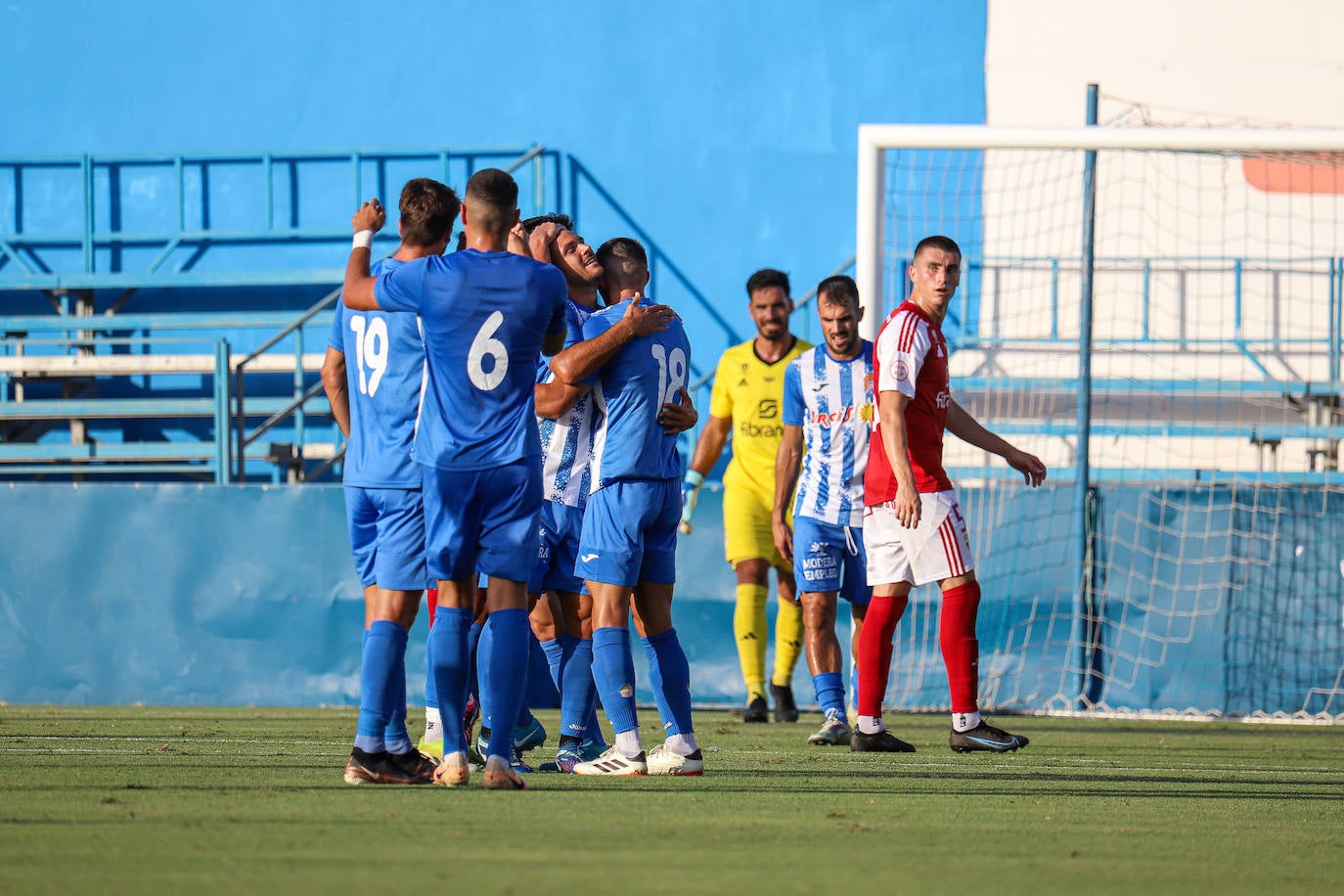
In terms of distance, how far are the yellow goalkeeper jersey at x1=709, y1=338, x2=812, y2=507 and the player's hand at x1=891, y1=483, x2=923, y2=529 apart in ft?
7.97

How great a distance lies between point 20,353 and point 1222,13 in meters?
11.4

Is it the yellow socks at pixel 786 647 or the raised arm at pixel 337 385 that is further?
the yellow socks at pixel 786 647

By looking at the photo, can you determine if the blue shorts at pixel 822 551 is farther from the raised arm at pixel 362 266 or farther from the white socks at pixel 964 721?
the raised arm at pixel 362 266

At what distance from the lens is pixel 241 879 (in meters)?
2.98

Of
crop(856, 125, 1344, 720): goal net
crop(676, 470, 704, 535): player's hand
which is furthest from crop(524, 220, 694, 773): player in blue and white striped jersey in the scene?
crop(856, 125, 1344, 720): goal net

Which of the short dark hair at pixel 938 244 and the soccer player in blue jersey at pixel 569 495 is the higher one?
the short dark hair at pixel 938 244

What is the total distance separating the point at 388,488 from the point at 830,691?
10.3 ft

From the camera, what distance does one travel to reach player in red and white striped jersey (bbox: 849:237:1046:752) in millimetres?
6531

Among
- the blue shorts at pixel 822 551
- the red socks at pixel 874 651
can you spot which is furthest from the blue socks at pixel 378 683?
the blue shorts at pixel 822 551

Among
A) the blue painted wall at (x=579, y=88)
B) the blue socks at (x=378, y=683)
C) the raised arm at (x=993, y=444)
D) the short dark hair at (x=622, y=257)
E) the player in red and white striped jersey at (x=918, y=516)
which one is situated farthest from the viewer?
the blue painted wall at (x=579, y=88)

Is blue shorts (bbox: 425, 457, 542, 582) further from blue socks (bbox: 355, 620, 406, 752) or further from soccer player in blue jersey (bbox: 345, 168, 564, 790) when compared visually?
blue socks (bbox: 355, 620, 406, 752)

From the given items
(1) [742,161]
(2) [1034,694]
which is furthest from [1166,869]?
(1) [742,161]

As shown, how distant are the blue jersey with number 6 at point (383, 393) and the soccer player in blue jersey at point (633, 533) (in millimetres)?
498

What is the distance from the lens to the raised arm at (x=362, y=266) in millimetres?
4676
